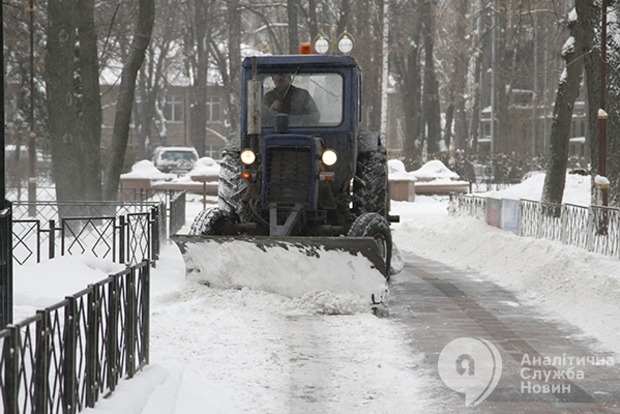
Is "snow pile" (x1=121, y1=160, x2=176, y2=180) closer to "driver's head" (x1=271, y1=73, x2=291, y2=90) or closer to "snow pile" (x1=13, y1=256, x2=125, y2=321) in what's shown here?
"driver's head" (x1=271, y1=73, x2=291, y2=90)

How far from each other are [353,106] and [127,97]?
39.1 feet

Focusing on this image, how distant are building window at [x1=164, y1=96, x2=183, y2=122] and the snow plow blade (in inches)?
3094

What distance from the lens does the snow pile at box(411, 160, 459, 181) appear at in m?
41.3

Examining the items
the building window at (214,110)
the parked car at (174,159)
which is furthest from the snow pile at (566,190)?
the building window at (214,110)

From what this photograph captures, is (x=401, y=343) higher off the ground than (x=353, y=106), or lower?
lower

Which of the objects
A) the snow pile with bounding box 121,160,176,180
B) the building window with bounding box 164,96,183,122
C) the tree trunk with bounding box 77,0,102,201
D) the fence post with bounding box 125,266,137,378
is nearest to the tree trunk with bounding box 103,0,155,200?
the tree trunk with bounding box 77,0,102,201

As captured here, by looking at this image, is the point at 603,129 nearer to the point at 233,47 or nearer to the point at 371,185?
the point at 371,185

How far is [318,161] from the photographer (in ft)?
43.6

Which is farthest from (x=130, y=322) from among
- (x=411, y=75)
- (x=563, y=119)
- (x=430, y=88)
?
→ (x=430, y=88)

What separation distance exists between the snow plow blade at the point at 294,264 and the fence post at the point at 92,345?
5.37 metres

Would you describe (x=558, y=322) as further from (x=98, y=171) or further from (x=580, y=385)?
(x=98, y=171)

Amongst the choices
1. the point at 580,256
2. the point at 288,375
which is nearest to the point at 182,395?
the point at 288,375

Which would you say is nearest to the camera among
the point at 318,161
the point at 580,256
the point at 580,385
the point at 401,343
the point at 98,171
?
the point at 580,385

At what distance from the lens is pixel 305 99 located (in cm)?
1409
